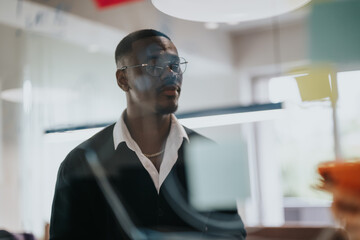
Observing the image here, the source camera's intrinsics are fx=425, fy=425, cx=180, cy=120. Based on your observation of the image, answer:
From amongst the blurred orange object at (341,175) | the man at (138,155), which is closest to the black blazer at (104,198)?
the man at (138,155)

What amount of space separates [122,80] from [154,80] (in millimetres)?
49

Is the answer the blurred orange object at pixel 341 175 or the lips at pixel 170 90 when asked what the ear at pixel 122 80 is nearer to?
the lips at pixel 170 90

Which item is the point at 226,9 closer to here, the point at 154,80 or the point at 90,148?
the point at 154,80

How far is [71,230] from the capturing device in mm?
525

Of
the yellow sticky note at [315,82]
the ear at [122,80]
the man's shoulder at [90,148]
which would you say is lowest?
the man's shoulder at [90,148]

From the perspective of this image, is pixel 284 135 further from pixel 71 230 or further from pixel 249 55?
pixel 71 230

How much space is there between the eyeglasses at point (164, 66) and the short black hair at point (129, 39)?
0.03 meters

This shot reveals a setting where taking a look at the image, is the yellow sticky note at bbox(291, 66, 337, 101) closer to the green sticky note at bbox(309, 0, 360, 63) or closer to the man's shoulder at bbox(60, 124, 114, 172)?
the green sticky note at bbox(309, 0, 360, 63)

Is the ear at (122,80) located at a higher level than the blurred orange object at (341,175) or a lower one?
higher

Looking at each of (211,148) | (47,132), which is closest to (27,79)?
(47,132)

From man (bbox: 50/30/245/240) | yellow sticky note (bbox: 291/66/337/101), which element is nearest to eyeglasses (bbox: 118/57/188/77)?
man (bbox: 50/30/245/240)

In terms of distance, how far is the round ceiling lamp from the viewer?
0.39 meters

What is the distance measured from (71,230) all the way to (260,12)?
340 millimetres

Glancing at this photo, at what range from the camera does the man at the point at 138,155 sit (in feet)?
1.49
